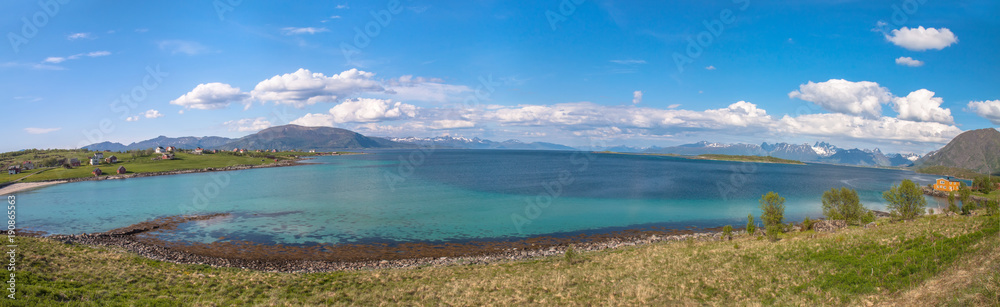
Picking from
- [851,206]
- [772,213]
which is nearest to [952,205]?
[851,206]

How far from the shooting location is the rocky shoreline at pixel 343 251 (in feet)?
87.9

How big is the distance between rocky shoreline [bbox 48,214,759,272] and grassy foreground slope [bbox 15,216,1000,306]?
14.0 ft

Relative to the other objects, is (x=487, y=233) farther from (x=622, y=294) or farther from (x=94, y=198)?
(x=94, y=198)

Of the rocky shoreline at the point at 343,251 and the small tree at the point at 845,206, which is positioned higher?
the small tree at the point at 845,206

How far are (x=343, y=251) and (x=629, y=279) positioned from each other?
22.9 metres

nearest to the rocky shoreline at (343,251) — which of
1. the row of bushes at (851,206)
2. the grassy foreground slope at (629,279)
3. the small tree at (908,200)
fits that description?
the grassy foreground slope at (629,279)

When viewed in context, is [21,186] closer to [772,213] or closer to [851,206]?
[772,213]

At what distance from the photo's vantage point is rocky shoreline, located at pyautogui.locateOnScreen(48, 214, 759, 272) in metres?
26.8

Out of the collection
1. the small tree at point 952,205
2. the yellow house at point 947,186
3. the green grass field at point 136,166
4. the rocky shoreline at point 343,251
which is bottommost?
the rocky shoreline at point 343,251

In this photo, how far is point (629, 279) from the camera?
18.6m

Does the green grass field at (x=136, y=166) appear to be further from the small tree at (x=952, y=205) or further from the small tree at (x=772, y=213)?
the small tree at (x=952, y=205)

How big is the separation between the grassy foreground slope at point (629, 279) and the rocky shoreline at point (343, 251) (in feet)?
14.0

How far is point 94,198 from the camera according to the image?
59.2 m

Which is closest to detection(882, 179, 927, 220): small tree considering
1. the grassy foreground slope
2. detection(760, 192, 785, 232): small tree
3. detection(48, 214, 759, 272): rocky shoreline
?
detection(760, 192, 785, 232): small tree
